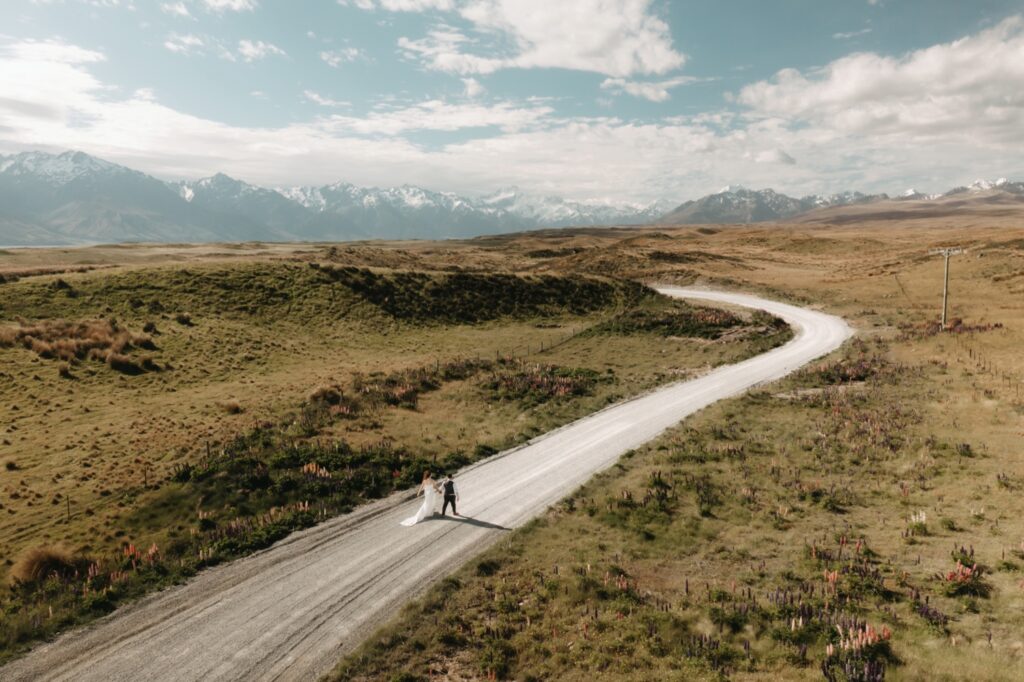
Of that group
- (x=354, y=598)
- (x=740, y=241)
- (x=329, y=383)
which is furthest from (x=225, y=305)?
(x=740, y=241)

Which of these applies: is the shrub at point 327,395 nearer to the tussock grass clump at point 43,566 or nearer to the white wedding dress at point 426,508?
the white wedding dress at point 426,508

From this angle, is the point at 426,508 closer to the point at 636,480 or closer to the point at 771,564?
the point at 636,480

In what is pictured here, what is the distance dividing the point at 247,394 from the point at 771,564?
3289 cm

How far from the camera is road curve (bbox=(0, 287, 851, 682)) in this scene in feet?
43.5

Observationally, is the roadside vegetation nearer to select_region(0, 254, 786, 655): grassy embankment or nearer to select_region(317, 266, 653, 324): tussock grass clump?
select_region(0, 254, 786, 655): grassy embankment

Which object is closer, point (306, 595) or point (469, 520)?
point (306, 595)

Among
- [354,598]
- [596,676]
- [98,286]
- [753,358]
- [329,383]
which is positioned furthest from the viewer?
[98,286]

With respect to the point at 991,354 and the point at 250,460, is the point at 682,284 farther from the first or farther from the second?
the point at 250,460

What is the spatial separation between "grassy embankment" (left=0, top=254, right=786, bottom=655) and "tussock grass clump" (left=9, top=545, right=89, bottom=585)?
0.07 m

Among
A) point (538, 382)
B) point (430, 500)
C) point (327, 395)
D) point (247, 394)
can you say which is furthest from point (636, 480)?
point (247, 394)

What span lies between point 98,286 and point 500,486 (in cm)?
5441

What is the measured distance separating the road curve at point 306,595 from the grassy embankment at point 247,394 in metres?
1.28

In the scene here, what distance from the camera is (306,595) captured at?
52.4 feet

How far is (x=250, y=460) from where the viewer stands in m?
25.3
